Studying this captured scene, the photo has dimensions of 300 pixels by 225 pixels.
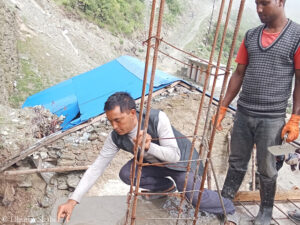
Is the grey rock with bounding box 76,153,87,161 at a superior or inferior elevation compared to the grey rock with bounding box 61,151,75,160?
inferior

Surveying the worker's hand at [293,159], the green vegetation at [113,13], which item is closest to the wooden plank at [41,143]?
the worker's hand at [293,159]

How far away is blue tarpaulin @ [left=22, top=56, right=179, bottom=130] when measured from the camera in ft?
20.4

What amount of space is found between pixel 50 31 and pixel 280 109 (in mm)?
13758

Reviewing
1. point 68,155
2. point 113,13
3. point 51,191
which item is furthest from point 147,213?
point 113,13

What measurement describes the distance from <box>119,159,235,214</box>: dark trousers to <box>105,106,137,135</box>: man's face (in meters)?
0.57

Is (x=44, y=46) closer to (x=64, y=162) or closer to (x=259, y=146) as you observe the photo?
(x=64, y=162)

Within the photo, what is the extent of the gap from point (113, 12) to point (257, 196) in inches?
747

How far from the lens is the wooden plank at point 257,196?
8.89 feet

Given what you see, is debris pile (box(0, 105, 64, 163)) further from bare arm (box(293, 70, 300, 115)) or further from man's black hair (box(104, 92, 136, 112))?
bare arm (box(293, 70, 300, 115))

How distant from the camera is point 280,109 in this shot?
7.40 ft

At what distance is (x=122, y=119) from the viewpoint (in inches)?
86.0

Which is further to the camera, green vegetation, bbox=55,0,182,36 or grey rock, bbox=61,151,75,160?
green vegetation, bbox=55,0,182,36

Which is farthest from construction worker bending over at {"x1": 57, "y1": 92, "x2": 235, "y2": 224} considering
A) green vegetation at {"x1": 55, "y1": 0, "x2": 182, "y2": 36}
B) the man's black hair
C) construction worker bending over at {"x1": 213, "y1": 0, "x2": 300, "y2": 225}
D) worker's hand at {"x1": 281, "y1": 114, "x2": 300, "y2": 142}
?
green vegetation at {"x1": 55, "y1": 0, "x2": 182, "y2": 36}

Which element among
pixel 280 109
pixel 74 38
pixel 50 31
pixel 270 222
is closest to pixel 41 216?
pixel 270 222
